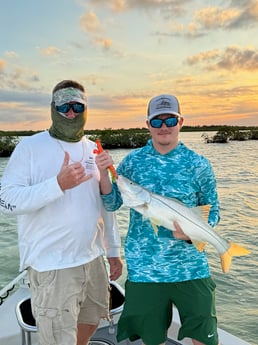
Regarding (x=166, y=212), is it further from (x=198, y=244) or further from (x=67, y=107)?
(x=67, y=107)

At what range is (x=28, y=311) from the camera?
10.2 ft

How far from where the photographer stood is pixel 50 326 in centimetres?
250

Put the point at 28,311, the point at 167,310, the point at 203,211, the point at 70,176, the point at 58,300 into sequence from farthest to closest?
the point at 28,311 < the point at 167,310 < the point at 203,211 < the point at 58,300 < the point at 70,176

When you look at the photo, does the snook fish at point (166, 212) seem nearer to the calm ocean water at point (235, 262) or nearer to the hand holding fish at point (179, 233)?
the hand holding fish at point (179, 233)

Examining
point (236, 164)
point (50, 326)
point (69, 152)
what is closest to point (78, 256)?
point (50, 326)

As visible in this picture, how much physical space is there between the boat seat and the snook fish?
98 centimetres

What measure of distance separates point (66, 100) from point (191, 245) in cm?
122

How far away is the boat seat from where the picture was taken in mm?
2860

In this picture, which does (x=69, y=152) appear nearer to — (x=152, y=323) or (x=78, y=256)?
(x=78, y=256)

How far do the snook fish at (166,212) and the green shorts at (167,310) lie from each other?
0.31 meters

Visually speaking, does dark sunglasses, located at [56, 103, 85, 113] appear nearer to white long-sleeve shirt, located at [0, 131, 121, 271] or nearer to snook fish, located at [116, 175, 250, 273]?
white long-sleeve shirt, located at [0, 131, 121, 271]

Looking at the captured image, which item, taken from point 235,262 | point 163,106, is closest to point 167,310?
point 163,106

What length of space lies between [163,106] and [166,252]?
3.10 feet

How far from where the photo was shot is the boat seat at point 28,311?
9.38ft
